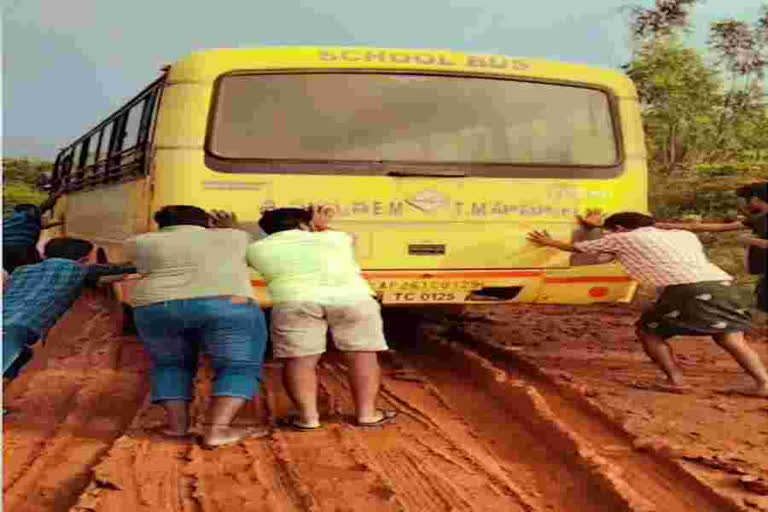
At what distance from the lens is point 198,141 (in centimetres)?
701

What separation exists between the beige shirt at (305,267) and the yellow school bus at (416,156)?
1.12m

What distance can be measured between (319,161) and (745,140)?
588 cm

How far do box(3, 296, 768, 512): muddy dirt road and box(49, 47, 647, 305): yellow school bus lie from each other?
2.51ft

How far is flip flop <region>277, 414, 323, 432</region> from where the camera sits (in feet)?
19.0

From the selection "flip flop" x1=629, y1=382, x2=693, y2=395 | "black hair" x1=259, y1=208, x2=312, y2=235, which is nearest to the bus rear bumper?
→ "flip flop" x1=629, y1=382, x2=693, y2=395

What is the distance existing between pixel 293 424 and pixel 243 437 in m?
0.43

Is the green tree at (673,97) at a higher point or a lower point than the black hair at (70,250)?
higher

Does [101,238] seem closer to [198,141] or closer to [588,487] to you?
[198,141]

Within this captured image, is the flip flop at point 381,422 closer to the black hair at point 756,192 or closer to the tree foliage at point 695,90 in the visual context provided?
the black hair at point 756,192

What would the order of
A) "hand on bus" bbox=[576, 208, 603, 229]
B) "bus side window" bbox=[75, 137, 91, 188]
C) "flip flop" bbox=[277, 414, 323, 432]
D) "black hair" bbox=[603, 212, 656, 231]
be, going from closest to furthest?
"flip flop" bbox=[277, 414, 323, 432] < "black hair" bbox=[603, 212, 656, 231] < "hand on bus" bbox=[576, 208, 603, 229] < "bus side window" bbox=[75, 137, 91, 188]

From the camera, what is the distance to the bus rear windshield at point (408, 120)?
7129 mm

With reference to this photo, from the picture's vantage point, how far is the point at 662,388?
6660 millimetres

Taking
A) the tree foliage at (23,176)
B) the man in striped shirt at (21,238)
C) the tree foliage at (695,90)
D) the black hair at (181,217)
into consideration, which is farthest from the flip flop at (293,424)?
the tree foliage at (23,176)

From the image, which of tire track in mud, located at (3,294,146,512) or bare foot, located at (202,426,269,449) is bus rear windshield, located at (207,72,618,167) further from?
bare foot, located at (202,426,269,449)
